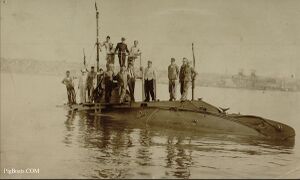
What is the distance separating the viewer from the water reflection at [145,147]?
5.09 m

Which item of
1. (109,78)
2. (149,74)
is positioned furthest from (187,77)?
(109,78)

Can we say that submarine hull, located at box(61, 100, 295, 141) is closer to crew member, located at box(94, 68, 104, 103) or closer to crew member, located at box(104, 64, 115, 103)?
crew member, located at box(104, 64, 115, 103)

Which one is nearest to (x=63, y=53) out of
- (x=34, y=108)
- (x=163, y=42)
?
(x=34, y=108)

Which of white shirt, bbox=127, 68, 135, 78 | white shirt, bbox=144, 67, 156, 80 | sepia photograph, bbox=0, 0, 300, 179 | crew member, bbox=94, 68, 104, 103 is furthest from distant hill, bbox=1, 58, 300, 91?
white shirt, bbox=127, 68, 135, 78

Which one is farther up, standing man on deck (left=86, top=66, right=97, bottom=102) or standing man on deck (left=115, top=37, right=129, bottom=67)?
standing man on deck (left=115, top=37, right=129, bottom=67)

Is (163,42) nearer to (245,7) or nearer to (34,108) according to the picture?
(245,7)

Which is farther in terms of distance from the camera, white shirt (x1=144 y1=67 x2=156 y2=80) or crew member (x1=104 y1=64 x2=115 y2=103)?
crew member (x1=104 y1=64 x2=115 y2=103)

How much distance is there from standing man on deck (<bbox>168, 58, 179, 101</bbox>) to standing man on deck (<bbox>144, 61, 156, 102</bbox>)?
21 cm

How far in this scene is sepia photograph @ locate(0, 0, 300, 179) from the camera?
5301mm

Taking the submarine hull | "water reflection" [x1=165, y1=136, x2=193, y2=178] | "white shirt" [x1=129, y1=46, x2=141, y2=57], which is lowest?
"water reflection" [x1=165, y1=136, x2=193, y2=178]

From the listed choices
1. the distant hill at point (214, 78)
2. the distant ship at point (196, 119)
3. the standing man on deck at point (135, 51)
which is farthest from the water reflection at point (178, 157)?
the standing man on deck at point (135, 51)

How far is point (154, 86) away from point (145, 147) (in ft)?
5.01

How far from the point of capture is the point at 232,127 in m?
6.34

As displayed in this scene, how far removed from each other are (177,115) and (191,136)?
356 millimetres
